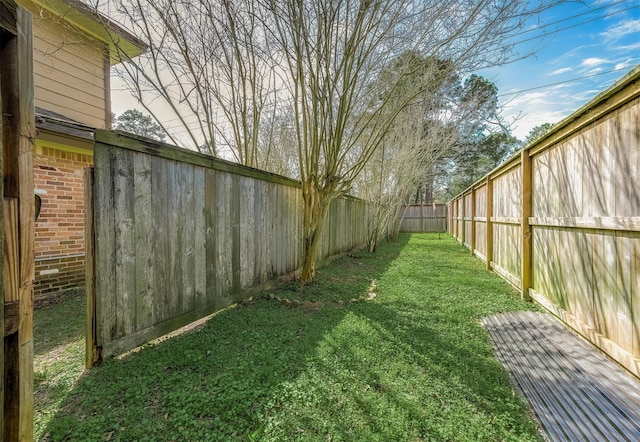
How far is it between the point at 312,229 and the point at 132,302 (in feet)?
8.41

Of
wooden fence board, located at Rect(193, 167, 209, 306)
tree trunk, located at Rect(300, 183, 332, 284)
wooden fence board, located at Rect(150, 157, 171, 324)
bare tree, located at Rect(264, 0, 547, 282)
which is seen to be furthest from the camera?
tree trunk, located at Rect(300, 183, 332, 284)

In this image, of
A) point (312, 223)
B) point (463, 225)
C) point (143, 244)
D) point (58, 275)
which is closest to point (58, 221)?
point (58, 275)

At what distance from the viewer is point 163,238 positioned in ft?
7.41

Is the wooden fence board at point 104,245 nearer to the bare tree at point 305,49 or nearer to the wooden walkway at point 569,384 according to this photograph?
the bare tree at point 305,49

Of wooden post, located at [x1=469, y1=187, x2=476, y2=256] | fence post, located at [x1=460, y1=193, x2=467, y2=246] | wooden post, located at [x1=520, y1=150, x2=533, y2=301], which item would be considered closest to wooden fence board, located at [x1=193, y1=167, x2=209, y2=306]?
wooden post, located at [x1=520, y1=150, x2=533, y2=301]

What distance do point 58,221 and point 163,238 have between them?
258cm

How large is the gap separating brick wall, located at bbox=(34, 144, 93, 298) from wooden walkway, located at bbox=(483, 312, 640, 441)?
4814mm

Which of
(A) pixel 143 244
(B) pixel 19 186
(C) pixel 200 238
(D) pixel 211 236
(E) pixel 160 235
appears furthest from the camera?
(D) pixel 211 236

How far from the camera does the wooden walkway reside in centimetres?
A: 133

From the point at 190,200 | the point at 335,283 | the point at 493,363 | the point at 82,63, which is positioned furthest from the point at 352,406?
the point at 82,63

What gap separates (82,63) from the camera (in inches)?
183

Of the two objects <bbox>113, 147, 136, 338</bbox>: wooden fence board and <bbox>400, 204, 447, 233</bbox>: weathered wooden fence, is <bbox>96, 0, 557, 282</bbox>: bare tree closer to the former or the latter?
<bbox>113, 147, 136, 338</bbox>: wooden fence board

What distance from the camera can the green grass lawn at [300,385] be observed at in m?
1.35

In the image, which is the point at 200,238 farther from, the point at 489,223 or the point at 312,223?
the point at 489,223
